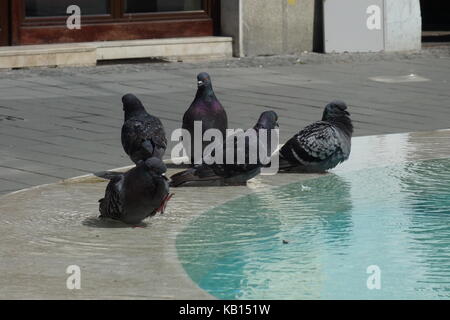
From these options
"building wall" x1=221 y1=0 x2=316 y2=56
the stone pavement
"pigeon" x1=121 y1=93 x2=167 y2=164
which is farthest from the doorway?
"pigeon" x1=121 y1=93 x2=167 y2=164

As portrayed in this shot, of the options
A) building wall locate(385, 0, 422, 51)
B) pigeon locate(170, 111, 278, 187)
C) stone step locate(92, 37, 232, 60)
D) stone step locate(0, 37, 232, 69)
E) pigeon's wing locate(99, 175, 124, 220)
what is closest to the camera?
pigeon's wing locate(99, 175, 124, 220)

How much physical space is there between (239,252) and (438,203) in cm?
173

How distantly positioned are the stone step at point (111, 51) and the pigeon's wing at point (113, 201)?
22.1ft

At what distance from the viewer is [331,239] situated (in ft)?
20.2

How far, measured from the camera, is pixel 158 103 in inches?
421

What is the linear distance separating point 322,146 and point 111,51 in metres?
6.40

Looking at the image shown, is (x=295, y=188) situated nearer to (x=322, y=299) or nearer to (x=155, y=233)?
(x=155, y=233)

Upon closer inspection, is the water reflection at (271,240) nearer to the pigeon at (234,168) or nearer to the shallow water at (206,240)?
the shallow water at (206,240)

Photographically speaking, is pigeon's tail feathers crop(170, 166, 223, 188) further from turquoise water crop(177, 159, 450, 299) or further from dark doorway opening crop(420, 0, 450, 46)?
dark doorway opening crop(420, 0, 450, 46)

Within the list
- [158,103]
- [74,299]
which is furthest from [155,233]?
[158,103]

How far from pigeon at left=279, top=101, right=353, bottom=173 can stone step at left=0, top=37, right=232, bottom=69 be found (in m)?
5.77

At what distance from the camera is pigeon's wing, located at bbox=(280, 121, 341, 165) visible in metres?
7.55

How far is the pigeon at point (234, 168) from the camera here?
7039mm
